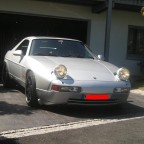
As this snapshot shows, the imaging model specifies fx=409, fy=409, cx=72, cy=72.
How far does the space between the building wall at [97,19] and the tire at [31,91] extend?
6.29 metres

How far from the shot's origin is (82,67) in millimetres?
7754

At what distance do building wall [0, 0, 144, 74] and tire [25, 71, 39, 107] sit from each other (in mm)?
6288

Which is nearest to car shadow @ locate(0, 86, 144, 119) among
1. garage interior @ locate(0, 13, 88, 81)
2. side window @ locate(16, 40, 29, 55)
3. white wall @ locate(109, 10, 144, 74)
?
side window @ locate(16, 40, 29, 55)

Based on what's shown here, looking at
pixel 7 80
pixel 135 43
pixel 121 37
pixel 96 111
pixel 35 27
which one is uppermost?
pixel 35 27

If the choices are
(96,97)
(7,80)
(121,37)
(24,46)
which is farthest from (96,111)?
(121,37)

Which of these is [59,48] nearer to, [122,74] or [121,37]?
[122,74]

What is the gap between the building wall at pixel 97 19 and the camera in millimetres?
13969

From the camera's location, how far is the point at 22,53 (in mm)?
8852

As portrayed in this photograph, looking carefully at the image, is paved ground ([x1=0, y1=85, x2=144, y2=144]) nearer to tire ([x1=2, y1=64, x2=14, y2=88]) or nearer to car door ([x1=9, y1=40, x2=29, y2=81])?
car door ([x1=9, y1=40, x2=29, y2=81])

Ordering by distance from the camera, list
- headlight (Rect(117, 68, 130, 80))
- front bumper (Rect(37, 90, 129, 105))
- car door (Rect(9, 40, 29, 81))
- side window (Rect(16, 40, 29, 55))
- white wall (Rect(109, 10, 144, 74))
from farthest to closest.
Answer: white wall (Rect(109, 10, 144, 74)), side window (Rect(16, 40, 29, 55)), car door (Rect(9, 40, 29, 81)), headlight (Rect(117, 68, 130, 80)), front bumper (Rect(37, 90, 129, 105))

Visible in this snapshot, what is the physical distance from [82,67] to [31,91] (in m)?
1.06

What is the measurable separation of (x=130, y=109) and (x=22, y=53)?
260cm

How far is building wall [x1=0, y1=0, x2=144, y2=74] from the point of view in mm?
13969

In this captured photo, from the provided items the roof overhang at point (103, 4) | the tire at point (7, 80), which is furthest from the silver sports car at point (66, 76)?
the roof overhang at point (103, 4)
